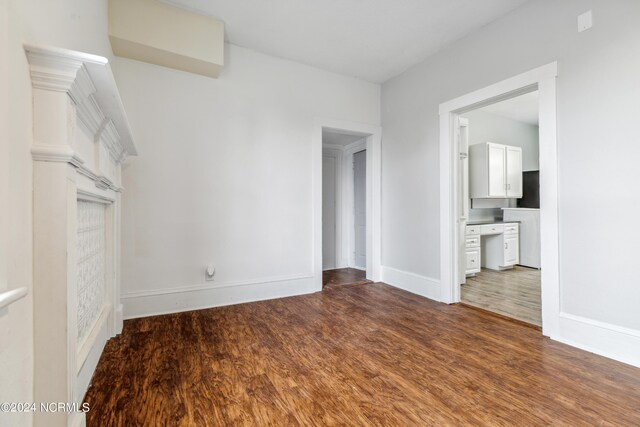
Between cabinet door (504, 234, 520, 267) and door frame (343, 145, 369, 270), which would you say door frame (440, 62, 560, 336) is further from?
cabinet door (504, 234, 520, 267)

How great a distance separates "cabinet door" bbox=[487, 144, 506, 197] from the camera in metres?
4.91

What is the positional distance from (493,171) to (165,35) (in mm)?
5017

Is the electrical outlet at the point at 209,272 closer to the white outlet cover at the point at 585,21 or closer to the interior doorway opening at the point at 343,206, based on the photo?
the interior doorway opening at the point at 343,206

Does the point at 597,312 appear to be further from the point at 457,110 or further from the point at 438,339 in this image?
the point at 457,110

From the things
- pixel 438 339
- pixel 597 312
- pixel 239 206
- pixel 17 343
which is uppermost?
pixel 239 206

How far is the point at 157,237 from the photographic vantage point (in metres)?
2.87

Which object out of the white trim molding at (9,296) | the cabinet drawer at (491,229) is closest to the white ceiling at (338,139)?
the cabinet drawer at (491,229)

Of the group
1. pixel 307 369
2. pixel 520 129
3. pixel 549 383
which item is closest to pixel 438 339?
pixel 549 383

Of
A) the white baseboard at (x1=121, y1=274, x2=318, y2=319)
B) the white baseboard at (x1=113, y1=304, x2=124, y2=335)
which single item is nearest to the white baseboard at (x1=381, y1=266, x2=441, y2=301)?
the white baseboard at (x1=121, y1=274, x2=318, y2=319)

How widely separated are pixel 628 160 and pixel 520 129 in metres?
4.55

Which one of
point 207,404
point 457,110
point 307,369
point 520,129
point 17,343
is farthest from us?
point 520,129

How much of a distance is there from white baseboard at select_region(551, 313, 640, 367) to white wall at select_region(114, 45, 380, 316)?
2478 millimetres

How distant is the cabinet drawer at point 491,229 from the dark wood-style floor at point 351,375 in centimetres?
235

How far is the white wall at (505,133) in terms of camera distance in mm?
5212
